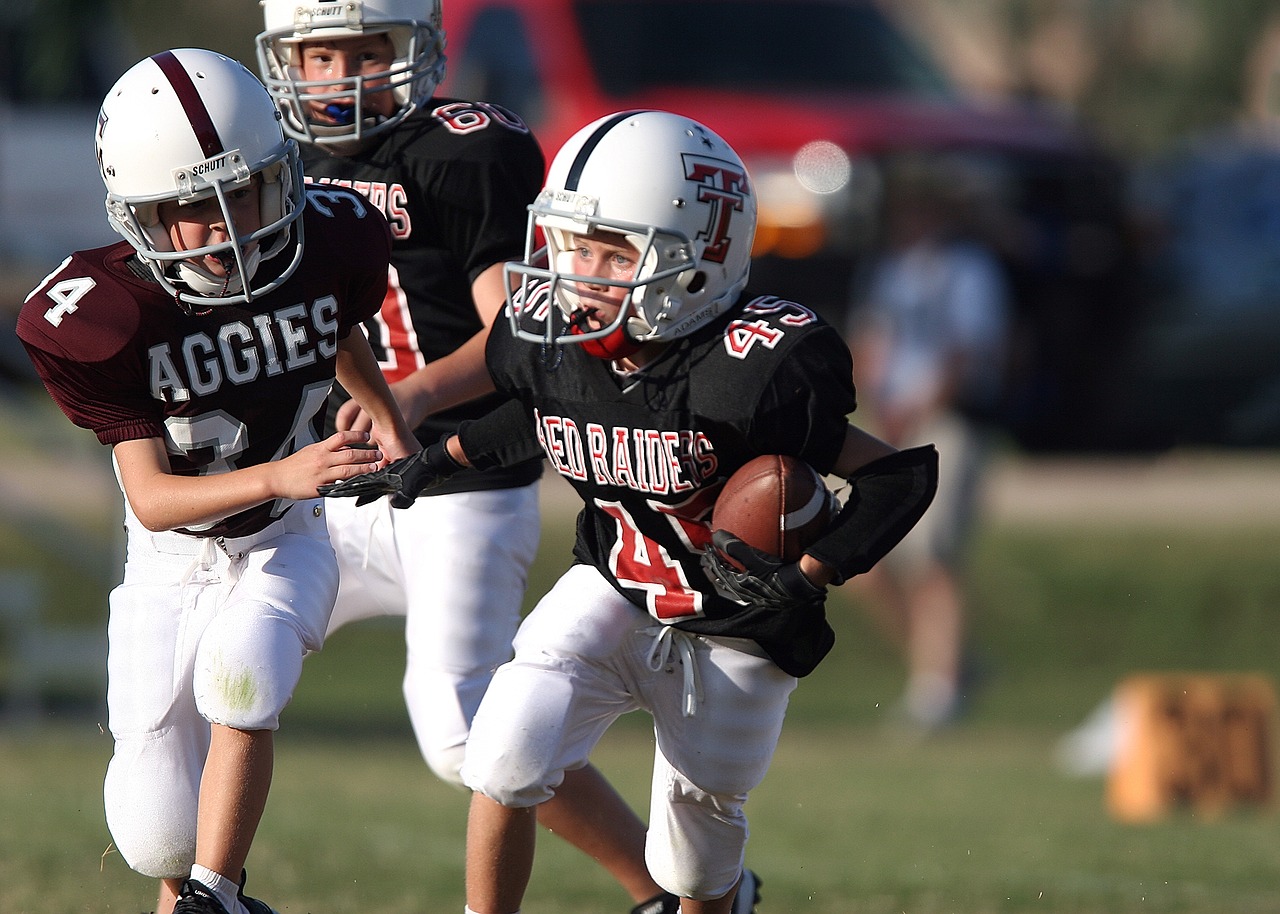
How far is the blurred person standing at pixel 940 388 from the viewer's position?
30.2 feet

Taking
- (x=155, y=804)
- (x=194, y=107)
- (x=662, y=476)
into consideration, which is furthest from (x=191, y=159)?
(x=155, y=804)

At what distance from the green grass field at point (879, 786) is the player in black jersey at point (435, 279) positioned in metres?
0.83

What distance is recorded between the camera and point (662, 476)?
140 inches

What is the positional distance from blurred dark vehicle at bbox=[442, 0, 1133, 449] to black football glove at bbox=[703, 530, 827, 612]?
21.1 feet

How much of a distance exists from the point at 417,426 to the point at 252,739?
1.03 metres

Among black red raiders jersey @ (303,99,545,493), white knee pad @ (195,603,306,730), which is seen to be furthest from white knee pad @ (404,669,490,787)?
white knee pad @ (195,603,306,730)

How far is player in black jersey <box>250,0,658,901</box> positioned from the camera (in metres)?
4.22

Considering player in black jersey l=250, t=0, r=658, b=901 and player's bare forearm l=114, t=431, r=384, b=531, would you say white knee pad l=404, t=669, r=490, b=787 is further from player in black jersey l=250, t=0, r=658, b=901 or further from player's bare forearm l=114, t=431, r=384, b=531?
player's bare forearm l=114, t=431, r=384, b=531

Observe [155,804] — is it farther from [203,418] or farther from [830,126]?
[830,126]

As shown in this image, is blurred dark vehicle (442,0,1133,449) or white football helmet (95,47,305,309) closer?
white football helmet (95,47,305,309)

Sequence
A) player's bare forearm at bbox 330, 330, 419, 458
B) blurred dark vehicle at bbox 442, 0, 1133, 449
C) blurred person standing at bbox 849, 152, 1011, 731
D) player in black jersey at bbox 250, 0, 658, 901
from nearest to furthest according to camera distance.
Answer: player's bare forearm at bbox 330, 330, 419, 458 → player in black jersey at bbox 250, 0, 658, 901 → blurred person standing at bbox 849, 152, 1011, 731 → blurred dark vehicle at bbox 442, 0, 1133, 449

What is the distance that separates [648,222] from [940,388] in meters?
5.81

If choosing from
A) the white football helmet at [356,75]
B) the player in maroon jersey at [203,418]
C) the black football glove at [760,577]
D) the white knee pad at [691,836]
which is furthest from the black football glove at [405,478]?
the white football helmet at [356,75]

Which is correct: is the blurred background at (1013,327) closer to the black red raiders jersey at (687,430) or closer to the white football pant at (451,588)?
the white football pant at (451,588)
